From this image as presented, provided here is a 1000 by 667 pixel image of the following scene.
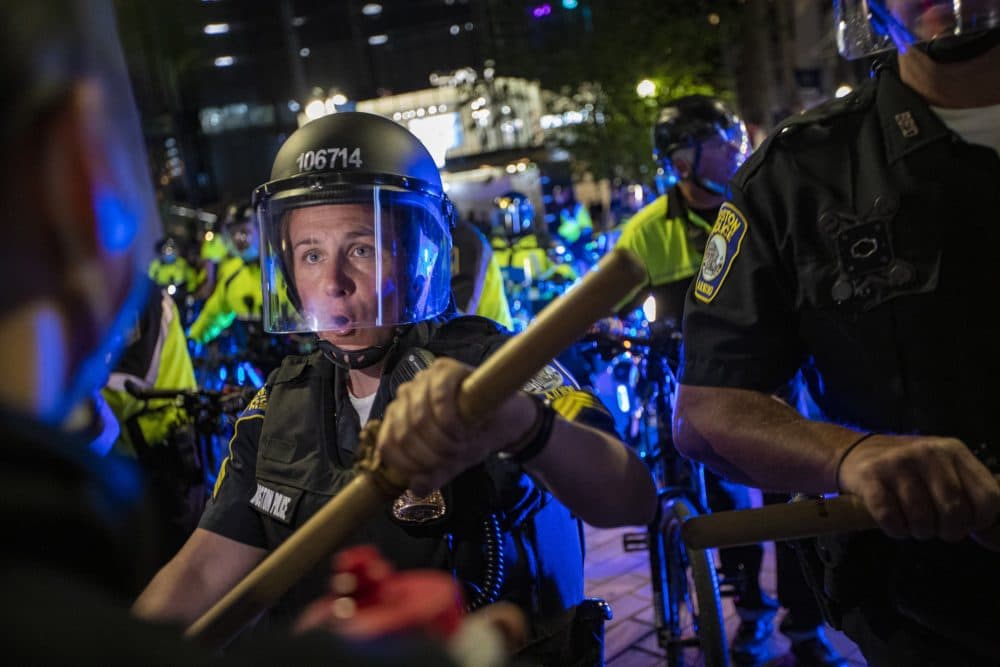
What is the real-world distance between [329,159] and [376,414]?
2.66ft

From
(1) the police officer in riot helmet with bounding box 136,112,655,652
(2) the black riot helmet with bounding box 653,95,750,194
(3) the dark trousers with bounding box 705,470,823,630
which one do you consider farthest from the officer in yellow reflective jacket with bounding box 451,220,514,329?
(1) the police officer in riot helmet with bounding box 136,112,655,652

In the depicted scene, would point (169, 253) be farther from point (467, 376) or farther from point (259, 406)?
point (467, 376)

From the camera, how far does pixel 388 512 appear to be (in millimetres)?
2104

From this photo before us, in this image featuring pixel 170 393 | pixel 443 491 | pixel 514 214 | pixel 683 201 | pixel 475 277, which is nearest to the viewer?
pixel 443 491

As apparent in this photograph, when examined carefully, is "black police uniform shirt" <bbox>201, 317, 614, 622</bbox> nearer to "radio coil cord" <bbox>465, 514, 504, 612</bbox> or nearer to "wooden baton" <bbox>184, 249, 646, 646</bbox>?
"radio coil cord" <bbox>465, 514, 504, 612</bbox>

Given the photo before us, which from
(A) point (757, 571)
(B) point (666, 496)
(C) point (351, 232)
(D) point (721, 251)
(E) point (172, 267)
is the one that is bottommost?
(A) point (757, 571)

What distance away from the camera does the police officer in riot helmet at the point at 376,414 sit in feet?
6.45

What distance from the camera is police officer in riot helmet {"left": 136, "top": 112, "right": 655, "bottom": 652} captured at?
77.4 inches

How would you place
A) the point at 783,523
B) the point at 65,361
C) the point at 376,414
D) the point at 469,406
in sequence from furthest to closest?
the point at 376,414, the point at 783,523, the point at 469,406, the point at 65,361

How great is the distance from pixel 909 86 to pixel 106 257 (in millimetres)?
1802

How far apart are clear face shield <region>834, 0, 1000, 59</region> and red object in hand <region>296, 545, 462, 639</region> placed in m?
1.73

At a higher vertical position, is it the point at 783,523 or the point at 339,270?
the point at 339,270

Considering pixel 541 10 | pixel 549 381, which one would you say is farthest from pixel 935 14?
pixel 541 10

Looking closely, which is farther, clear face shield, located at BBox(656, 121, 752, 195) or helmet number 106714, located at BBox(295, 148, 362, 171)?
clear face shield, located at BBox(656, 121, 752, 195)
